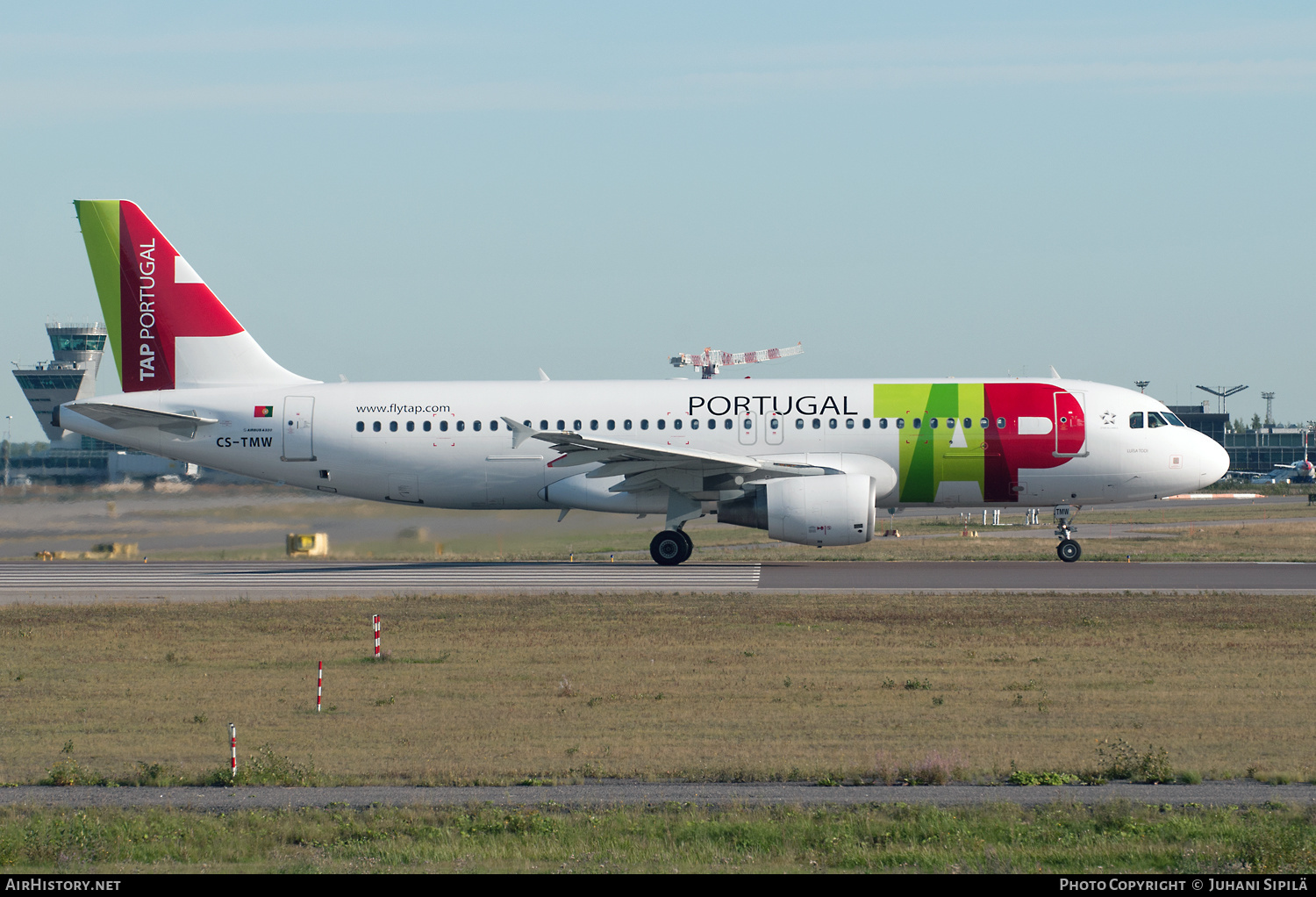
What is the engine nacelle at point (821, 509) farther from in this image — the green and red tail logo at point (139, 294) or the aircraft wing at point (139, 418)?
the green and red tail logo at point (139, 294)

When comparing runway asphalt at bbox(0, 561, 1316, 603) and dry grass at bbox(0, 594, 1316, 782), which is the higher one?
runway asphalt at bbox(0, 561, 1316, 603)

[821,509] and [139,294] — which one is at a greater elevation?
[139,294]

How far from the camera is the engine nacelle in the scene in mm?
34188

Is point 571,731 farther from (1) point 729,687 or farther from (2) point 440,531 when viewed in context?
(2) point 440,531

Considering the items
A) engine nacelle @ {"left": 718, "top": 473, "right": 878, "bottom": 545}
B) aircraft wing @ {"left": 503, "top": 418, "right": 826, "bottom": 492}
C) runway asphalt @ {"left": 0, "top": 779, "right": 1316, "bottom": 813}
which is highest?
aircraft wing @ {"left": 503, "top": 418, "right": 826, "bottom": 492}

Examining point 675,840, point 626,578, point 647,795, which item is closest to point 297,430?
point 626,578

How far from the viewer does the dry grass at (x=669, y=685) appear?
14000mm

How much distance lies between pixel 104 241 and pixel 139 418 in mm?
5258

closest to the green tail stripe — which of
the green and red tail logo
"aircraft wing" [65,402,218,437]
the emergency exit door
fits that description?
the green and red tail logo

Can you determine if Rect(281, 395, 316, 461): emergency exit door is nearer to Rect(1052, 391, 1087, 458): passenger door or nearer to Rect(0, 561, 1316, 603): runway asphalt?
Rect(0, 561, 1316, 603): runway asphalt

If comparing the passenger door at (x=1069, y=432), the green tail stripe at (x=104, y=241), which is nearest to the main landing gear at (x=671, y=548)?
the passenger door at (x=1069, y=432)

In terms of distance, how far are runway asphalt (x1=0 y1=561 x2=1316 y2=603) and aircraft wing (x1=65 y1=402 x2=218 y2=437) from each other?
4.07m

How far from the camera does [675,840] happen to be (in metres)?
10.2

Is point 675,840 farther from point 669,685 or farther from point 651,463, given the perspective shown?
point 651,463
